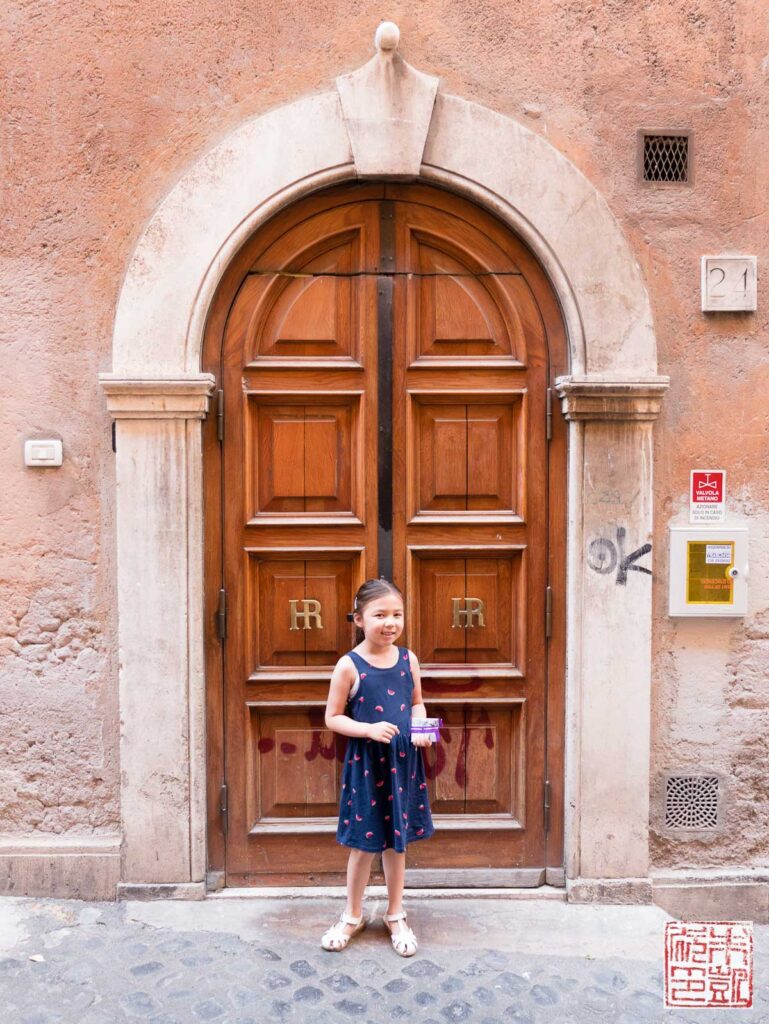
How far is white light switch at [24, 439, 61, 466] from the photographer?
3588 mm

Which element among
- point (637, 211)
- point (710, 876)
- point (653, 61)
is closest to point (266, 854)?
point (710, 876)

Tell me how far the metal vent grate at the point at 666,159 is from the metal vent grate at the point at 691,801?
2616mm

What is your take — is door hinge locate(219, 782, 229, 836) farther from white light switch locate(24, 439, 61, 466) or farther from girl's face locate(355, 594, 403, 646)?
white light switch locate(24, 439, 61, 466)

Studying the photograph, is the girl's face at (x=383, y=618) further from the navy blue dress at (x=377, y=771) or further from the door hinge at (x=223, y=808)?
the door hinge at (x=223, y=808)

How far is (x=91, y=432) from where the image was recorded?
11.9ft

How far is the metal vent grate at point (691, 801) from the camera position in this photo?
146 inches

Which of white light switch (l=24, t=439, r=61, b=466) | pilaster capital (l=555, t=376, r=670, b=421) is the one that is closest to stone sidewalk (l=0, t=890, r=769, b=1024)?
white light switch (l=24, t=439, r=61, b=466)

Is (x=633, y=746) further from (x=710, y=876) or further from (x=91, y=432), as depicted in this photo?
(x=91, y=432)

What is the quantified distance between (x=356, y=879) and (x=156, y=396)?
212cm

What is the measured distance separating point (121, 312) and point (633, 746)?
287 centimetres

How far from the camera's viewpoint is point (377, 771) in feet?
10.7

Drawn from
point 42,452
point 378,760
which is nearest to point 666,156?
point 378,760

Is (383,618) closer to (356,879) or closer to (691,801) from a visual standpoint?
Answer: (356,879)

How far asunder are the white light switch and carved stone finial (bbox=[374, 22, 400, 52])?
2.14 m
